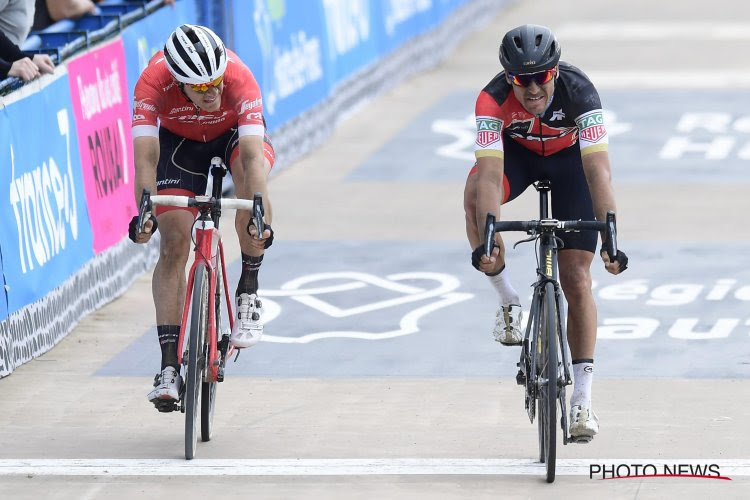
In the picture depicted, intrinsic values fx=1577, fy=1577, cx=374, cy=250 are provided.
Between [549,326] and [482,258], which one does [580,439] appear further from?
[482,258]

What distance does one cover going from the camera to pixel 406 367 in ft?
29.6

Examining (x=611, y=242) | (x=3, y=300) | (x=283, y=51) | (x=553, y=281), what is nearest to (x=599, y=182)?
(x=611, y=242)

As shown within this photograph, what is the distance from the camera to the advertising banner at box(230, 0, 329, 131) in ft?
48.5

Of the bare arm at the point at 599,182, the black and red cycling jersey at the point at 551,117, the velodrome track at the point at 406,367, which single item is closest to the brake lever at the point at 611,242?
the bare arm at the point at 599,182

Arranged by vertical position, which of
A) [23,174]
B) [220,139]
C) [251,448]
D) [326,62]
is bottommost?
[326,62]

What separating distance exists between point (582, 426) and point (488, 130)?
1.40 meters

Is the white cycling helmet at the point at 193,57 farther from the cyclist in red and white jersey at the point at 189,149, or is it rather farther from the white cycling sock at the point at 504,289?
the white cycling sock at the point at 504,289

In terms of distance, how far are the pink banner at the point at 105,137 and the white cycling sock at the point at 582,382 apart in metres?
4.49

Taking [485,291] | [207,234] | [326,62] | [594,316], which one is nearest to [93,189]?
[485,291]

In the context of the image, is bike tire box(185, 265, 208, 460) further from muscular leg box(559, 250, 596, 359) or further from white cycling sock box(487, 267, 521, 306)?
muscular leg box(559, 250, 596, 359)

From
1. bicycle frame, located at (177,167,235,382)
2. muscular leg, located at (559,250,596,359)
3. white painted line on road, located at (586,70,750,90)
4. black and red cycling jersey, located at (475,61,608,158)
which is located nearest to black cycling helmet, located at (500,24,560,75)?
black and red cycling jersey, located at (475,61,608,158)

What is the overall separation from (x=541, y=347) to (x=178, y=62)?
2079 millimetres

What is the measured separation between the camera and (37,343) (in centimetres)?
932

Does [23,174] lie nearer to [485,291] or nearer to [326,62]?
[485,291]
